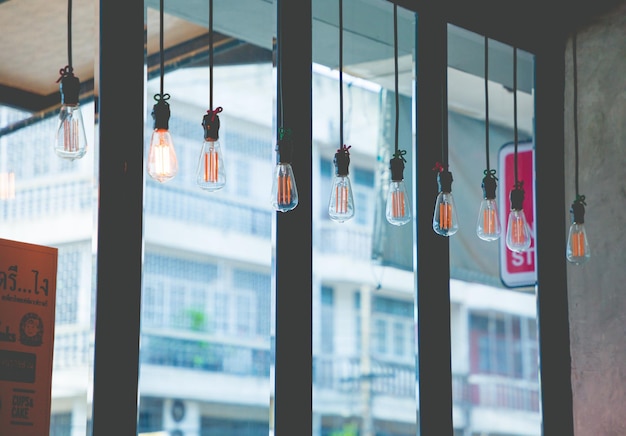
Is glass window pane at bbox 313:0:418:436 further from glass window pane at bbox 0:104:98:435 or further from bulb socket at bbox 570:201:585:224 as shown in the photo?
glass window pane at bbox 0:104:98:435

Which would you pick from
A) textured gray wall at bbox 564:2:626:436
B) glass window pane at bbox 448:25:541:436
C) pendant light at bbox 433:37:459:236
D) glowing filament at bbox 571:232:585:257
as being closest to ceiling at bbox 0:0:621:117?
glass window pane at bbox 448:25:541:436

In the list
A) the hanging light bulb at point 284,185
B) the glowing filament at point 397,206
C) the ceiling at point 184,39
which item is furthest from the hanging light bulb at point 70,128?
the glowing filament at point 397,206

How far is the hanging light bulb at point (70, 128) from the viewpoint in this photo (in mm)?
Answer: 2705

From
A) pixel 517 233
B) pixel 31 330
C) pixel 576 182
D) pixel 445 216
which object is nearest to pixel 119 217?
pixel 31 330

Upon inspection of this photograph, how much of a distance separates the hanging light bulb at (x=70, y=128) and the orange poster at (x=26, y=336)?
12.7 inches

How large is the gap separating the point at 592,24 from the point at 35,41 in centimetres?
249

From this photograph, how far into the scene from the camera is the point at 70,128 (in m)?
2.71

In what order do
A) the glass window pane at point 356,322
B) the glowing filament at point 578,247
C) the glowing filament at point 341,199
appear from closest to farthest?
the glowing filament at point 341,199
the glowing filament at point 578,247
the glass window pane at point 356,322

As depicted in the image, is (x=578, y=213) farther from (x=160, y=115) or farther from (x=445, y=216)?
(x=160, y=115)

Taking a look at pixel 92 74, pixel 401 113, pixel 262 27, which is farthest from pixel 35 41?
pixel 401 113

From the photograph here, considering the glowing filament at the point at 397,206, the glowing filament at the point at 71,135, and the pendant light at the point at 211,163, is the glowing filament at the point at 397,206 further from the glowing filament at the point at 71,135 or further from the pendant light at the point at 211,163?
the glowing filament at the point at 71,135

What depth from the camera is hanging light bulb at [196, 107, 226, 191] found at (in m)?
2.97

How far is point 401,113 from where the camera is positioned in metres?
5.12

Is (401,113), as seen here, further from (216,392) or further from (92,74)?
Result: (216,392)
